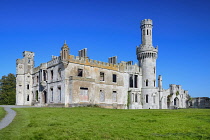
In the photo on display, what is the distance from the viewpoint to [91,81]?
35688 mm

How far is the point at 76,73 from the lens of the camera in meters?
35.3

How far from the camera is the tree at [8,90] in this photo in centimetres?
5825

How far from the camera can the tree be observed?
2293 inches

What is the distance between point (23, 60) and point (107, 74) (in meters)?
18.9

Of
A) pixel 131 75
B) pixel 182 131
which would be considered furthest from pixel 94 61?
pixel 182 131

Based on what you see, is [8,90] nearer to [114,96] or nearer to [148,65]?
[114,96]

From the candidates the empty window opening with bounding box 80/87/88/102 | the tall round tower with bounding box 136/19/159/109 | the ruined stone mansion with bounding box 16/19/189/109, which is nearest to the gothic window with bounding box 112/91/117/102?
the ruined stone mansion with bounding box 16/19/189/109

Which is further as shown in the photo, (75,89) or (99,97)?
(99,97)

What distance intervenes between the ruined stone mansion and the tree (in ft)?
49.8

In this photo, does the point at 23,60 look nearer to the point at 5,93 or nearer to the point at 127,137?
the point at 5,93

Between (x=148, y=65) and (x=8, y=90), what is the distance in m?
39.3

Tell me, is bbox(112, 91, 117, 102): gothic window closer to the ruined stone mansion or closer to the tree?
the ruined stone mansion

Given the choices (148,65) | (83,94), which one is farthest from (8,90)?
(148,65)

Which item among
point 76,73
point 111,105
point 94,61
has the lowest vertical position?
point 111,105
